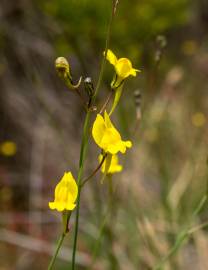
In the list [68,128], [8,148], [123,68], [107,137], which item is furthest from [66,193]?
[68,128]

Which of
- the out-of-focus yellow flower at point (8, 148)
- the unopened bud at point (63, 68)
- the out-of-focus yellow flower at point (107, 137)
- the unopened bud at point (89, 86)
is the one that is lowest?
the out-of-focus yellow flower at point (8, 148)

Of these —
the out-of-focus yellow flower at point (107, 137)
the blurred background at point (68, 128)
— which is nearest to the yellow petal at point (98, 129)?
the out-of-focus yellow flower at point (107, 137)

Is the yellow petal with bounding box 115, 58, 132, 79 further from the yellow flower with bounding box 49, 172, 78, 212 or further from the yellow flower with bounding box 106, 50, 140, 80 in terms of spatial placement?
the yellow flower with bounding box 49, 172, 78, 212

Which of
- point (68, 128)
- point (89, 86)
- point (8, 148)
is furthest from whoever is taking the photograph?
point (68, 128)

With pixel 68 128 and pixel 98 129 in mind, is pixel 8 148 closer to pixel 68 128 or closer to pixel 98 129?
pixel 68 128

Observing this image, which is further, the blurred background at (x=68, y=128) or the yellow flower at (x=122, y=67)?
the blurred background at (x=68, y=128)

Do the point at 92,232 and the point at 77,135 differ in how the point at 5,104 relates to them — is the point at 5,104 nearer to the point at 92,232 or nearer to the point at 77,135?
the point at 77,135

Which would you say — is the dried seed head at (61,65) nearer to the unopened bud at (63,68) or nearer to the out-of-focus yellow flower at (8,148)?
the unopened bud at (63,68)

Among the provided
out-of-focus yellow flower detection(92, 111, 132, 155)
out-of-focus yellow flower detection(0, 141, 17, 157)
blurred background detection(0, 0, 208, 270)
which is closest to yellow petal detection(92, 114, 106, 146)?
out-of-focus yellow flower detection(92, 111, 132, 155)
